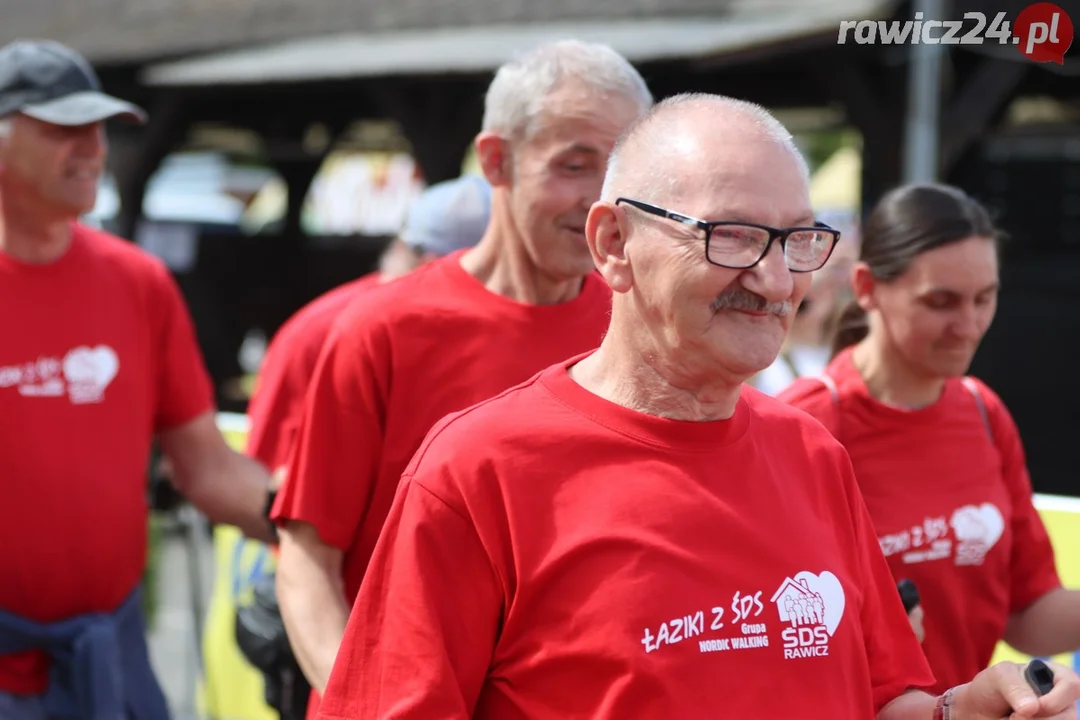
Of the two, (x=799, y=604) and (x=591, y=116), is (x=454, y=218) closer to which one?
(x=591, y=116)

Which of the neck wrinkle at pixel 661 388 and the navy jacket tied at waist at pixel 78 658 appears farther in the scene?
the navy jacket tied at waist at pixel 78 658

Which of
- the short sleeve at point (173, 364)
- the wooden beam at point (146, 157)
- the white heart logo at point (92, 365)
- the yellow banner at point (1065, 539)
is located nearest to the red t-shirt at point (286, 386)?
the short sleeve at point (173, 364)

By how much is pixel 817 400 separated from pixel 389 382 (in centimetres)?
87

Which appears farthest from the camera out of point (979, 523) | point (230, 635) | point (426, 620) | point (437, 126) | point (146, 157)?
point (146, 157)

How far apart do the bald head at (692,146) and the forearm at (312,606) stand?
3.35 ft

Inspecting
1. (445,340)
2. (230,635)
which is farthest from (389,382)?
(230,635)

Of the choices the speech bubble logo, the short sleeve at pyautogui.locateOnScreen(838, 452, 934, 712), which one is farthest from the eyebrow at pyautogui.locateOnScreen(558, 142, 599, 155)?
the speech bubble logo

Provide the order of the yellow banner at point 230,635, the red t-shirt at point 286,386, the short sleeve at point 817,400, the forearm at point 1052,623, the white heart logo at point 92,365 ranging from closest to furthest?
the short sleeve at point 817,400
the forearm at point 1052,623
the white heart logo at point 92,365
the red t-shirt at point 286,386
the yellow banner at point 230,635

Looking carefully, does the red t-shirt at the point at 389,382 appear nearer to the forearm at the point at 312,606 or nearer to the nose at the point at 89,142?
the forearm at the point at 312,606

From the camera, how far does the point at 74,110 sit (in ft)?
11.8

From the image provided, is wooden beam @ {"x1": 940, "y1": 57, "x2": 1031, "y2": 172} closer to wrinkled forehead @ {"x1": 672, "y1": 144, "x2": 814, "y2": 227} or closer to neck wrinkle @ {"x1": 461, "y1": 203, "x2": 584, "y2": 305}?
neck wrinkle @ {"x1": 461, "y1": 203, "x2": 584, "y2": 305}

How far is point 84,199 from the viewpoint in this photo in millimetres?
3547

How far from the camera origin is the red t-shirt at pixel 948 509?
110 inches

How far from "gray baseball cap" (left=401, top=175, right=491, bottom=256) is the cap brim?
3.19ft
